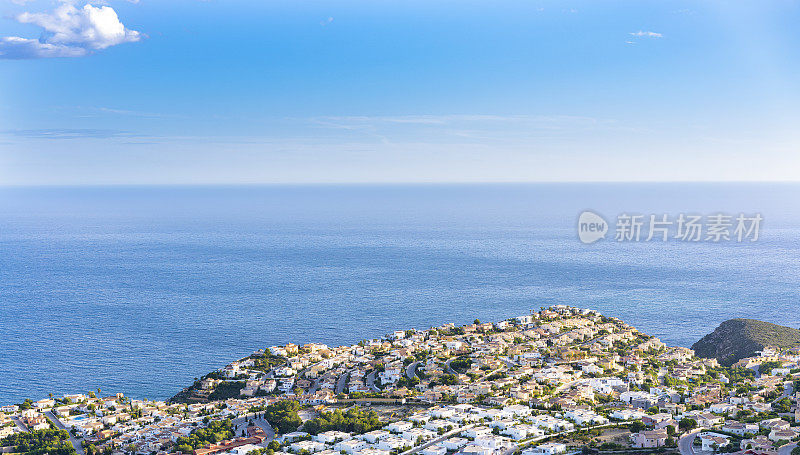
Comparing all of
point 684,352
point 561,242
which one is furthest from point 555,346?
point 561,242

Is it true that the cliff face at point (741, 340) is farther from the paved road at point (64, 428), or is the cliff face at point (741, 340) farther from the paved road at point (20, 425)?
the paved road at point (20, 425)

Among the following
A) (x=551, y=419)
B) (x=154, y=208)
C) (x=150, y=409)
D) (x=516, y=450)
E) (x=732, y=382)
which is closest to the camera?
(x=516, y=450)

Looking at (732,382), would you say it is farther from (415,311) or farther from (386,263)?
(386,263)

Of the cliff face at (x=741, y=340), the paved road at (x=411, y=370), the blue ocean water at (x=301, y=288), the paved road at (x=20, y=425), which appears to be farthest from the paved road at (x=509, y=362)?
the paved road at (x=20, y=425)

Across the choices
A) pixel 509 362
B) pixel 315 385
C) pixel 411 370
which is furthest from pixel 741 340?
pixel 315 385

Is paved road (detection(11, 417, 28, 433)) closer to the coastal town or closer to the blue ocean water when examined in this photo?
the coastal town

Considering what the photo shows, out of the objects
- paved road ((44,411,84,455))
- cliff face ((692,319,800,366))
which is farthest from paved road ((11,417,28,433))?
cliff face ((692,319,800,366))
